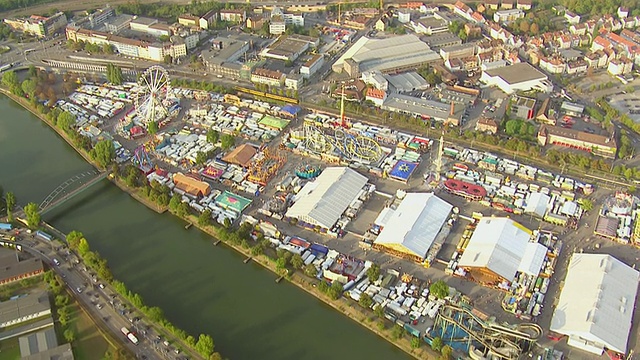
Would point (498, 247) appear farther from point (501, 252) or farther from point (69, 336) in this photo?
point (69, 336)

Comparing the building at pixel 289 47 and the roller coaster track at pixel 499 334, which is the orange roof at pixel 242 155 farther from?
the roller coaster track at pixel 499 334

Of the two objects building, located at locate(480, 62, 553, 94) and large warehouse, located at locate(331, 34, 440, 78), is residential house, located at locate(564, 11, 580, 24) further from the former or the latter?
large warehouse, located at locate(331, 34, 440, 78)

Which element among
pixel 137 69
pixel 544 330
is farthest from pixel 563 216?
pixel 137 69

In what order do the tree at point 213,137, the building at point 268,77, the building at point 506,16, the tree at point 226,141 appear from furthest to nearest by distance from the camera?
the building at point 506,16 → the building at point 268,77 → the tree at point 213,137 → the tree at point 226,141

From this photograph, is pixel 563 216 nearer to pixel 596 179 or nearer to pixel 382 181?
pixel 596 179

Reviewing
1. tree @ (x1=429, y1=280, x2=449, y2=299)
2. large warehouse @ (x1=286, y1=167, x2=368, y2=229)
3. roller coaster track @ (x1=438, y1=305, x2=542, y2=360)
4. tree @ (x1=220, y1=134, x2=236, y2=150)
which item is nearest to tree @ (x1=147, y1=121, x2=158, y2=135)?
tree @ (x1=220, y1=134, x2=236, y2=150)

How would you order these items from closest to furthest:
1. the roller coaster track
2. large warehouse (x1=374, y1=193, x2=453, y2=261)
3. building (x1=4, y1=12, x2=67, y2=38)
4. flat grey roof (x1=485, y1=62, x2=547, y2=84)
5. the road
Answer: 1. the roller coaster track
2. the road
3. large warehouse (x1=374, y1=193, x2=453, y2=261)
4. flat grey roof (x1=485, y1=62, x2=547, y2=84)
5. building (x1=4, y1=12, x2=67, y2=38)

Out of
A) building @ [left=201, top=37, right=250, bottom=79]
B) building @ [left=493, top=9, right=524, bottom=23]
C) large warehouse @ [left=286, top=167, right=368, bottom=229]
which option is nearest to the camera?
large warehouse @ [left=286, top=167, right=368, bottom=229]

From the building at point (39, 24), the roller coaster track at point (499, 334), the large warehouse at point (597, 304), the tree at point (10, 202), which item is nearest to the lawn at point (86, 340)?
the tree at point (10, 202)
